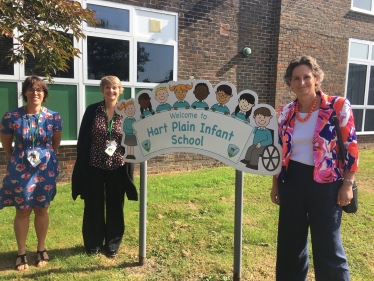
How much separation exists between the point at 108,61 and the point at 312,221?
4.96m

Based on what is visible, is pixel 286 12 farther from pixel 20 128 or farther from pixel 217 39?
pixel 20 128

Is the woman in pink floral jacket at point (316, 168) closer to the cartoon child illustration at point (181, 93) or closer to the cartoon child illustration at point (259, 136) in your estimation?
the cartoon child illustration at point (259, 136)

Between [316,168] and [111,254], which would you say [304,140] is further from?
[111,254]

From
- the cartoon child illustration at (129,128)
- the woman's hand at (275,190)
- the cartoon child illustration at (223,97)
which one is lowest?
the woman's hand at (275,190)

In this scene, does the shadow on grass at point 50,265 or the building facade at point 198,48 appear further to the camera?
the building facade at point 198,48

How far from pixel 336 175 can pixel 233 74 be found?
5.40 meters

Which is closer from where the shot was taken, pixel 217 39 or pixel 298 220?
pixel 298 220

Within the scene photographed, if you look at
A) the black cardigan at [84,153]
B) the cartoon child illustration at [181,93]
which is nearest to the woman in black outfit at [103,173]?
the black cardigan at [84,153]

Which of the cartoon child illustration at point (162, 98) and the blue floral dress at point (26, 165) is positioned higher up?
the cartoon child illustration at point (162, 98)

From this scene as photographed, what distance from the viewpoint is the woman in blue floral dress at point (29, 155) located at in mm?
2842

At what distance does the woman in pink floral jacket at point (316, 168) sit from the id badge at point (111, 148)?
1.55 m

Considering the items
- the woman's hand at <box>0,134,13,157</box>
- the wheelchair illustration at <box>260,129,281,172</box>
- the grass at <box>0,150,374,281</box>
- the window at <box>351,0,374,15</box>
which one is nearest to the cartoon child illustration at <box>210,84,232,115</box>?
the wheelchair illustration at <box>260,129,281,172</box>

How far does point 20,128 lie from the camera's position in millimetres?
2848

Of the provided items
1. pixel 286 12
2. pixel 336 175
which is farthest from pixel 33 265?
pixel 286 12
